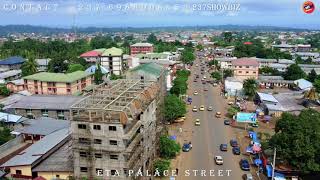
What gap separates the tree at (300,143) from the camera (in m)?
25.9

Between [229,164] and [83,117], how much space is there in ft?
48.5

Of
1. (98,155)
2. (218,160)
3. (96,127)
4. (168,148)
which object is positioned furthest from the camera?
(168,148)

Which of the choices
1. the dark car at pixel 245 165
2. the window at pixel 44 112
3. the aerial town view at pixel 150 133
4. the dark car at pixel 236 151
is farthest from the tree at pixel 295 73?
the window at pixel 44 112

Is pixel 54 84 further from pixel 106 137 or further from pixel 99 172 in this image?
pixel 106 137

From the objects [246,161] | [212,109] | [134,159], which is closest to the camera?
[134,159]

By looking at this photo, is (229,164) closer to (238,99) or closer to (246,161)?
(246,161)

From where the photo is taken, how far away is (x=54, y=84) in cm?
5497

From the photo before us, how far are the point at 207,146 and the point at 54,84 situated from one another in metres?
30.4

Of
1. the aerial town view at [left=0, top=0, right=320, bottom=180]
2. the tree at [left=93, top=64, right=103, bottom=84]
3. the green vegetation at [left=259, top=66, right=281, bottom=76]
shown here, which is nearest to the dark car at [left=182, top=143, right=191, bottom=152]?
the aerial town view at [left=0, top=0, right=320, bottom=180]

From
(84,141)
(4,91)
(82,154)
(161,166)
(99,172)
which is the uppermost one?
(84,141)

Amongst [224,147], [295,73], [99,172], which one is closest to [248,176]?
[224,147]

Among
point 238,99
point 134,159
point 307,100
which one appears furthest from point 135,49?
point 134,159

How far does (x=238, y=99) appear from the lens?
55.1 meters

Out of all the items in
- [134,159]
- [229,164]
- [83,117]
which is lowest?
[229,164]
